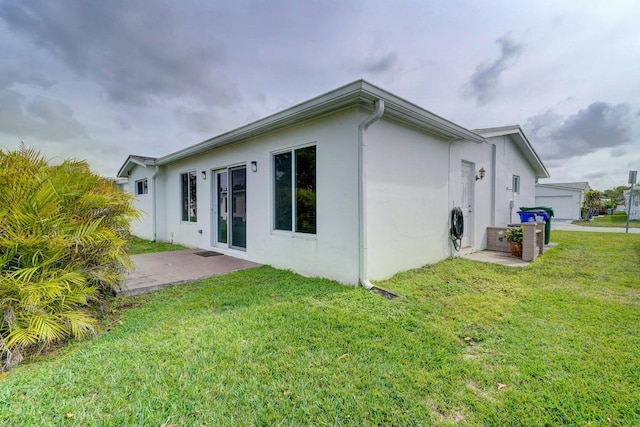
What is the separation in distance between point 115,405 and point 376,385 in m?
1.81

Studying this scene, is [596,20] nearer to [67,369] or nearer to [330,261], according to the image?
[330,261]

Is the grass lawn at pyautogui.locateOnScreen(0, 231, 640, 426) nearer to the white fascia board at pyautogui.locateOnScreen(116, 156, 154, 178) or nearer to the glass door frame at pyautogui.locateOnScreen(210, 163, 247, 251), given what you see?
the glass door frame at pyautogui.locateOnScreen(210, 163, 247, 251)

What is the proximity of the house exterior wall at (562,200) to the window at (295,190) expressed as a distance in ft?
89.1


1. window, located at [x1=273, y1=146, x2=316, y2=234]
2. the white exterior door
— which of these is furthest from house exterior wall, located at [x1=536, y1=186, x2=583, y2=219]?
window, located at [x1=273, y1=146, x2=316, y2=234]

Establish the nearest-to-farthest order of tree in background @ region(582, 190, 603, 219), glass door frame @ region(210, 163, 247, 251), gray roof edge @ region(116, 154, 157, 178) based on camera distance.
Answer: glass door frame @ region(210, 163, 247, 251) → gray roof edge @ region(116, 154, 157, 178) → tree in background @ region(582, 190, 603, 219)

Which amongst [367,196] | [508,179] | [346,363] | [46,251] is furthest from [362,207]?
[508,179]

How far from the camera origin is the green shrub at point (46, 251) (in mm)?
2654

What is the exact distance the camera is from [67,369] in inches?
93.2

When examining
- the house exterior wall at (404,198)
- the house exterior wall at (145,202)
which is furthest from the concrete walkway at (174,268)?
the house exterior wall at (145,202)

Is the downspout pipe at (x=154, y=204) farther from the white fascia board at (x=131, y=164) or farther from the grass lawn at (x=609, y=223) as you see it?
the grass lawn at (x=609, y=223)

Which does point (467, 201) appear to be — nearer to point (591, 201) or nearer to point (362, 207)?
point (362, 207)

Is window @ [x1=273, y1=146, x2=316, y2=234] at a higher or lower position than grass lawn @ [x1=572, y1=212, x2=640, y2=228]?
higher

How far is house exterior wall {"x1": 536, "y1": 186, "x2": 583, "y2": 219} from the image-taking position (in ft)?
79.3

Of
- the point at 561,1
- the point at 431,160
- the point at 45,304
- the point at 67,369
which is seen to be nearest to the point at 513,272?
the point at 431,160
